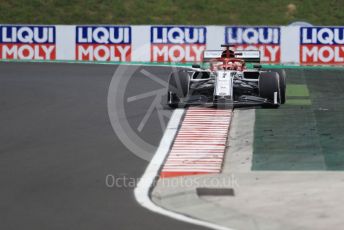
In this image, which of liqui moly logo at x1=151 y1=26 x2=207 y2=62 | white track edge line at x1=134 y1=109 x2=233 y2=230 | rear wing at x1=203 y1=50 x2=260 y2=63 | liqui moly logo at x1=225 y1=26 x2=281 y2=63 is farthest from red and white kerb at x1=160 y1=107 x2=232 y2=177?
liqui moly logo at x1=225 y1=26 x2=281 y2=63

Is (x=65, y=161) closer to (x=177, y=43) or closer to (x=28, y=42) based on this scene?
(x=177, y=43)

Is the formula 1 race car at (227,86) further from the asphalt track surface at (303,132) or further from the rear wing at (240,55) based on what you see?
the asphalt track surface at (303,132)

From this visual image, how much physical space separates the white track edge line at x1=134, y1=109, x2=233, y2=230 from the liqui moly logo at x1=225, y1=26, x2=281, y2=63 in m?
15.7

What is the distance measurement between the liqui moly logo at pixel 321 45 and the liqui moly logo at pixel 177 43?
374cm

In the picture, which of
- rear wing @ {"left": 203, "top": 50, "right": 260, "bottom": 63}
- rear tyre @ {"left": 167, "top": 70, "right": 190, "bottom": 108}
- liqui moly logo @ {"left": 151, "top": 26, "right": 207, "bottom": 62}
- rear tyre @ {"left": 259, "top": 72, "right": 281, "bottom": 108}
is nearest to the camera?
rear tyre @ {"left": 259, "top": 72, "right": 281, "bottom": 108}

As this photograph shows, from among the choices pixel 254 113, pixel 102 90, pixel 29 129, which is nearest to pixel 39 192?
pixel 29 129

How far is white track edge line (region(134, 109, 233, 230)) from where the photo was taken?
10875 mm

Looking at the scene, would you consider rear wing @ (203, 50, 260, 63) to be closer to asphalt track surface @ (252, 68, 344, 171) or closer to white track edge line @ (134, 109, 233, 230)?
asphalt track surface @ (252, 68, 344, 171)

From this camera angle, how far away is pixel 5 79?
2806 centimetres

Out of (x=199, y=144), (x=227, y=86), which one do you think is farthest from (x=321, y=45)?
(x=199, y=144)

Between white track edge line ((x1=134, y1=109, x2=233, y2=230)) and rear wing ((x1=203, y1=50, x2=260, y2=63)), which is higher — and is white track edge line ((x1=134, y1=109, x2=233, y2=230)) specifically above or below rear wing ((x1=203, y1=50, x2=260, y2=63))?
below

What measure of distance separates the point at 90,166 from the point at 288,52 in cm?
2123

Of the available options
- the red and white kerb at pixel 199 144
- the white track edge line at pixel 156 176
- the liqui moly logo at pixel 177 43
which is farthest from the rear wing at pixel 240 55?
the liqui moly logo at pixel 177 43

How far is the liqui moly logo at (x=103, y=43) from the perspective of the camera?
35.7 metres
